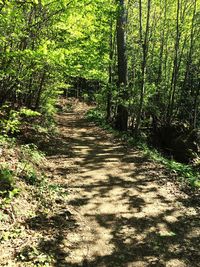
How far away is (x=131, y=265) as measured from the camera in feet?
18.3

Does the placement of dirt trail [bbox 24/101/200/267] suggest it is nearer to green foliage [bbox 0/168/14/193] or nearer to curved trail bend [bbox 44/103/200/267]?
curved trail bend [bbox 44/103/200/267]

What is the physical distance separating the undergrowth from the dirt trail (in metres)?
0.57

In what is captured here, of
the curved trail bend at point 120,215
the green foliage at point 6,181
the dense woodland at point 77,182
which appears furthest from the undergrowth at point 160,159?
the green foliage at point 6,181

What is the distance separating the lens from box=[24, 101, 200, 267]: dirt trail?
5832 mm

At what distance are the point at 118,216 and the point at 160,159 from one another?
5283 millimetres

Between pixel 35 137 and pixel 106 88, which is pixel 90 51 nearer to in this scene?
pixel 106 88

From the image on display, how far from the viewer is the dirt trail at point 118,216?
19.1 feet

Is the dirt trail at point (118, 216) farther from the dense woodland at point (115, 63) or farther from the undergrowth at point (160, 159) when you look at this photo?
the dense woodland at point (115, 63)

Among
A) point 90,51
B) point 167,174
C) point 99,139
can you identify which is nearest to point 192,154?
point 99,139

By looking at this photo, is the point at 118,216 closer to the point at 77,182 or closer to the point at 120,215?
the point at 120,215

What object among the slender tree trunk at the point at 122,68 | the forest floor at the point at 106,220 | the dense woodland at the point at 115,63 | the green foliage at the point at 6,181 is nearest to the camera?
the forest floor at the point at 106,220

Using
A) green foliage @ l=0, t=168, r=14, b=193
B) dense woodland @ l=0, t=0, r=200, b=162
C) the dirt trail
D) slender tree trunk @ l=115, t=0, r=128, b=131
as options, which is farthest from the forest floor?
slender tree trunk @ l=115, t=0, r=128, b=131

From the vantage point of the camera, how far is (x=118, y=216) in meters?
7.30

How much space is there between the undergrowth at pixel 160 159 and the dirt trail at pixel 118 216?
0.57 meters
